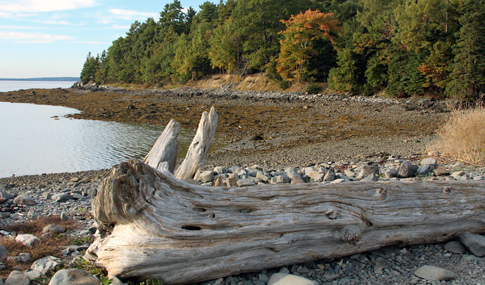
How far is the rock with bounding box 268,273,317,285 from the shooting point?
312cm

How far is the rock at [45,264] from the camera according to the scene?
3468mm

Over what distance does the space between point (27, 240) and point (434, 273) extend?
4804 mm

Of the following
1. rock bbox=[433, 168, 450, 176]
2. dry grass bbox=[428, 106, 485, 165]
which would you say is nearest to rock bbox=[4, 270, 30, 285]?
rock bbox=[433, 168, 450, 176]

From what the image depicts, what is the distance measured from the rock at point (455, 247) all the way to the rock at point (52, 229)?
5135 mm

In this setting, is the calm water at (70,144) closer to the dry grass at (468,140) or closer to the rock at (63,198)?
the rock at (63,198)

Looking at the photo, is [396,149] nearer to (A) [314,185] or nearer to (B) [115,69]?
(A) [314,185]

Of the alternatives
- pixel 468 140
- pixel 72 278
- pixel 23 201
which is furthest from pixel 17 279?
pixel 468 140

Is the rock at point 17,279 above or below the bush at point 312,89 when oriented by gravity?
below

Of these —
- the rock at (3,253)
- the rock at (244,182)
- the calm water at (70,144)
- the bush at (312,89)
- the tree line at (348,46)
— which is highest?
the tree line at (348,46)

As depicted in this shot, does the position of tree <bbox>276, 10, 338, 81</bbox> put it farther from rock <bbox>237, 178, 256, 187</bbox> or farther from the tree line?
rock <bbox>237, 178, 256, 187</bbox>

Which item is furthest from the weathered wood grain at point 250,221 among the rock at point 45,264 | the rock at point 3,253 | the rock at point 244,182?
the rock at point 244,182

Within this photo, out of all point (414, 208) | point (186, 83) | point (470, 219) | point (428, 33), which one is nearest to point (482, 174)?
point (470, 219)

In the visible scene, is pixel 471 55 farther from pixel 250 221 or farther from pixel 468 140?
pixel 250 221

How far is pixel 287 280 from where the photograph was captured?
319cm
